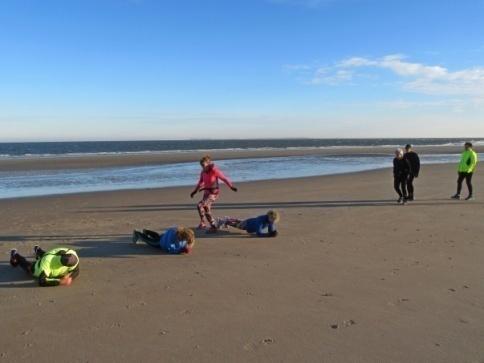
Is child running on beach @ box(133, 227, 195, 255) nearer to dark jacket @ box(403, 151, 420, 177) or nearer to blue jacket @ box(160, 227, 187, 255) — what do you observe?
blue jacket @ box(160, 227, 187, 255)

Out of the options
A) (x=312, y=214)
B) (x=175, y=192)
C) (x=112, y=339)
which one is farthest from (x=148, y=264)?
(x=175, y=192)

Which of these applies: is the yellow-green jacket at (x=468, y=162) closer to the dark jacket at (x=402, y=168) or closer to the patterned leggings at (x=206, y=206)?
the dark jacket at (x=402, y=168)

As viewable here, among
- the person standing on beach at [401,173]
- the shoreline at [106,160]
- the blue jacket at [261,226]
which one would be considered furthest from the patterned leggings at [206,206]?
the shoreline at [106,160]

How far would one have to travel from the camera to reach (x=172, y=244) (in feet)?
24.9

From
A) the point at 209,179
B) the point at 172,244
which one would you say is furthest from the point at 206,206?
the point at 172,244

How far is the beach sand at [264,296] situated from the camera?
4238mm

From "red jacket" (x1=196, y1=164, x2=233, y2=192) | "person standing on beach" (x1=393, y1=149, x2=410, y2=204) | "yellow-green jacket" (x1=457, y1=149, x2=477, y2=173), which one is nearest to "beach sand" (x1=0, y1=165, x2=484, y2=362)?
"red jacket" (x1=196, y1=164, x2=233, y2=192)

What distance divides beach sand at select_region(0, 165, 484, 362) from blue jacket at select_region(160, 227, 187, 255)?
25cm

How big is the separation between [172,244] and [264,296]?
2.51m

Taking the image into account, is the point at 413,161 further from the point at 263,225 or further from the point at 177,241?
the point at 177,241

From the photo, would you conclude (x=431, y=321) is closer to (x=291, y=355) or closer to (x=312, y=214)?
(x=291, y=355)

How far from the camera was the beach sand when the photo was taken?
4.24 m

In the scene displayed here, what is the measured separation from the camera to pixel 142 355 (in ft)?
13.5

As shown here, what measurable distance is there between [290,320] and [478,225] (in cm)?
638
